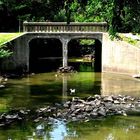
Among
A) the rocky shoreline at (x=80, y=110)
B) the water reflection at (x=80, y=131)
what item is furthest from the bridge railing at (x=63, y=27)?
the water reflection at (x=80, y=131)

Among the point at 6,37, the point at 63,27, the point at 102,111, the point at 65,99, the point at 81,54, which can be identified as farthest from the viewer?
the point at 81,54

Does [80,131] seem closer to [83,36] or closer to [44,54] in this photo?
[83,36]

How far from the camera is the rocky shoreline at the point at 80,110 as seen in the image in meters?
27.1

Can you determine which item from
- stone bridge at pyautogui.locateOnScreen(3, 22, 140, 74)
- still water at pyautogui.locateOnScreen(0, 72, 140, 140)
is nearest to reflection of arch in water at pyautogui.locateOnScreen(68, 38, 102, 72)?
stone bridge at pyautogui.locateOnScreen(3, 22, 140, 74)

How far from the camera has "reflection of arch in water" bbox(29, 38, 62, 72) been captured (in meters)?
57.2

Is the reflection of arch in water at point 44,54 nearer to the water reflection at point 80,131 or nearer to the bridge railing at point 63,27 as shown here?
the bridge railing at point 63,27

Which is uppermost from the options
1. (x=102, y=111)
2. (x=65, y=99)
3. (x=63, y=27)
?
(x=63, y=27)

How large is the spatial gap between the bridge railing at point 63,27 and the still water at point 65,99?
4.72 m

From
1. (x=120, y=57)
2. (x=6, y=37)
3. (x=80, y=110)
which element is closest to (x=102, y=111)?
(x=80, y=110)

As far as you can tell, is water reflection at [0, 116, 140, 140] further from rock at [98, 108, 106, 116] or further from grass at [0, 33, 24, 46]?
grass at [0, 33, 24, 46]

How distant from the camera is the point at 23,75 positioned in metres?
46.2

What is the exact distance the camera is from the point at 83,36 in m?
49.7

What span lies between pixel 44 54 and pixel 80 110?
126 ft

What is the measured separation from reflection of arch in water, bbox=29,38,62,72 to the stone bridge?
567cm
